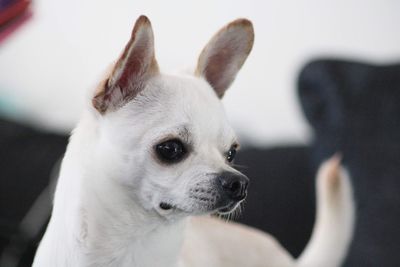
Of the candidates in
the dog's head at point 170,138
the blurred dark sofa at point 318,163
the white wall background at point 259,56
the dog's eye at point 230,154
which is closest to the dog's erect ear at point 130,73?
the dog's head at point 170,138

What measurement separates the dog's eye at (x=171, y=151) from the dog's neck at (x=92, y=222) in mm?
53

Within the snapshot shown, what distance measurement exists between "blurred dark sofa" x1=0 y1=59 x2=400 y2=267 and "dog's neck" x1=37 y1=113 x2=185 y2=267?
0.58m

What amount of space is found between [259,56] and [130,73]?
878 millimetres

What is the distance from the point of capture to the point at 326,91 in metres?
1.29

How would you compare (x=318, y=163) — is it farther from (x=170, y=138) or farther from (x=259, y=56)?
(x=170, y=138)

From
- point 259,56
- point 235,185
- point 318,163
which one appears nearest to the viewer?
point 235,185

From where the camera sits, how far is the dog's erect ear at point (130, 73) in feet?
1.61

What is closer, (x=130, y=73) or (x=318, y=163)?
(x=130, y=73)

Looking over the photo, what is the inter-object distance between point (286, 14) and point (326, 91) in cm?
21

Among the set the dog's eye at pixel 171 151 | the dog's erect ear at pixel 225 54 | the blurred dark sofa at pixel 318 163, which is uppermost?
the dog's erect ear at pixel 225 54

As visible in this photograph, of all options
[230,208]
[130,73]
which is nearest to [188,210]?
[230,208]

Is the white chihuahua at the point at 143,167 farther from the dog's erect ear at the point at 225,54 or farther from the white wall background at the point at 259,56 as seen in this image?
the white wall background at the point at 259,56

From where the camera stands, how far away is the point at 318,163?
4.27ft

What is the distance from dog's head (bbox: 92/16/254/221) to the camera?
0.56 meters
